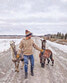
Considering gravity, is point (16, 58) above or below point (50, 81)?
above

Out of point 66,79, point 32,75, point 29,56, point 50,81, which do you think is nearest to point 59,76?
point 66,79

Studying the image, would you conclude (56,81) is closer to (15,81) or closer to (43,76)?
(43,76)

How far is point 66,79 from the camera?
5422mm

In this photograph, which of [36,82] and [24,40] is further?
[24,40]

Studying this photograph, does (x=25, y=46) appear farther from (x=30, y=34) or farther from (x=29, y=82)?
(x=29, y=82)

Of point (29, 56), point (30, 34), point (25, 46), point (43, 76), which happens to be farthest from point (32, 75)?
point (30, 34)

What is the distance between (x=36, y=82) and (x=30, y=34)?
2.07 meters

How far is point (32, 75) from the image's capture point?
19.2ft

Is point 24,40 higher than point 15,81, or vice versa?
point 24,40

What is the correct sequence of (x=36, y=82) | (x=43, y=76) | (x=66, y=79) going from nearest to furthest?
1. (x=36, y=82)
2. (x=66, y=79)
3. (x=43, y=76)

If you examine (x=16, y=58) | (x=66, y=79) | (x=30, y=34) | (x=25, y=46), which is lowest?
(x=66, y=79)

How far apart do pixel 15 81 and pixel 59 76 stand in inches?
79.6

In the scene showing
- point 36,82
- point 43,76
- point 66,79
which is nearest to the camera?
point 36,82

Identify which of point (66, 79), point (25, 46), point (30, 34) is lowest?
point (66, 79)
